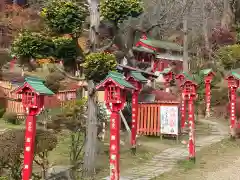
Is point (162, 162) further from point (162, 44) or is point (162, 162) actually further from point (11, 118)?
point (162, 44)

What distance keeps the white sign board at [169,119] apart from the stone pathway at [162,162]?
124 cm

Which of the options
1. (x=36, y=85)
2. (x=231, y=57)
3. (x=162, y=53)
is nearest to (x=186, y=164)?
(x=36, y=85)

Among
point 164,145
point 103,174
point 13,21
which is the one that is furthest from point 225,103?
point 13,21

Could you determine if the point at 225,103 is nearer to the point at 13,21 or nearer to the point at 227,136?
the point at 227,136

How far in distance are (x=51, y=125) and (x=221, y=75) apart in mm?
20072

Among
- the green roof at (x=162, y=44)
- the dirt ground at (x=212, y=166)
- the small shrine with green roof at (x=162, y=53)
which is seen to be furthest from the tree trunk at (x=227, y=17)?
the dirt ground at (x=212, y=166)

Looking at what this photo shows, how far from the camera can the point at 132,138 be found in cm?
1397

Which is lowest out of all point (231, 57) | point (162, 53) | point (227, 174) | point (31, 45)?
point (227, 174)

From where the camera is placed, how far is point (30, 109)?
8.62 m

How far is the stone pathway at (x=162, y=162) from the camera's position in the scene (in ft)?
35.8

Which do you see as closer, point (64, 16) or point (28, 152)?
point (28, 152)

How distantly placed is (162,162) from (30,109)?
604 cm

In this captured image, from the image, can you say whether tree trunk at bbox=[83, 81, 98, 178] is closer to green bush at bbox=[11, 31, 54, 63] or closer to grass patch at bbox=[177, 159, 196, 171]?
green bush at bbox=[11, 31, 54, 63]

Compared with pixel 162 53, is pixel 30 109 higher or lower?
lower
